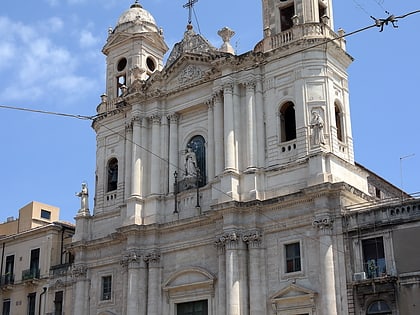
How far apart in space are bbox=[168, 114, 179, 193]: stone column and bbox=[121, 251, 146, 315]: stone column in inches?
155

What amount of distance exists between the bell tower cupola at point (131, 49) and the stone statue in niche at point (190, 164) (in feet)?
23.8

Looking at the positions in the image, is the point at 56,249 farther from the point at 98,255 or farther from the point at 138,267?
the point at 138,267

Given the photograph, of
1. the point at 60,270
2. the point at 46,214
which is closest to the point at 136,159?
the point at 60,270

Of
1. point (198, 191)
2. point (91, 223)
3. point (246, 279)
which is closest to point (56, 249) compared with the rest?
point (91, 223)

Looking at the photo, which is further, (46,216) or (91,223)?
(46,216)

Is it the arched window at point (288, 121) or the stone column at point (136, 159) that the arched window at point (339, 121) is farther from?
the stone column at point (136, 159)

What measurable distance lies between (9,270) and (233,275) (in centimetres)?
1933

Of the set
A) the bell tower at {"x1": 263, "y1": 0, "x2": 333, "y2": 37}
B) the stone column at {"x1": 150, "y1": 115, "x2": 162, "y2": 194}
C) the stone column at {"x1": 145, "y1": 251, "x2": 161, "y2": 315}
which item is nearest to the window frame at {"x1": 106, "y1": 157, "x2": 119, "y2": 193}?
the stone column at {"x1": 150, "y1": 115, "x2": 162, "y2": 194}

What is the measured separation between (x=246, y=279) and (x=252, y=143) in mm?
6387

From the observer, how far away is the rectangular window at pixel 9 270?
4372cm

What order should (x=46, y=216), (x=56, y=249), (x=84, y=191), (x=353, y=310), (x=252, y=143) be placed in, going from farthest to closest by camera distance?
(x=46, y=216) < (x=56, y=249) < (x=84, y=191) < (x=252, y=143) < (x=353, y=310)

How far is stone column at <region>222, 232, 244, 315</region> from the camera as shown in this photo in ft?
99.6

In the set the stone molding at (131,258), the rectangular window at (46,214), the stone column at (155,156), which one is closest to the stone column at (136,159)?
the stone column at (155,156)

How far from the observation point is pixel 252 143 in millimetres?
33219
